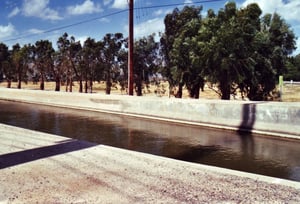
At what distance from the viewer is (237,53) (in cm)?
2225

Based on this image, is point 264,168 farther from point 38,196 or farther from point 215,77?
point 215,77

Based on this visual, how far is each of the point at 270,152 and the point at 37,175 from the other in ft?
26.8

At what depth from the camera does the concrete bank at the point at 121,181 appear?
19.9 feet

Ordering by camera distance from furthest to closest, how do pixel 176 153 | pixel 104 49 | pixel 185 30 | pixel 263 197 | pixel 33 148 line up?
pixel 104 49
pixel 185 30
pixel 176 153
pixel 33 148
pixel 263 197

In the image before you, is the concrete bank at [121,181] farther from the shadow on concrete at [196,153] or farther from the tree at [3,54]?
the tree at [3,54]

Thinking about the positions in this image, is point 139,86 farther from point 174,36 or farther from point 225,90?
point 225,90

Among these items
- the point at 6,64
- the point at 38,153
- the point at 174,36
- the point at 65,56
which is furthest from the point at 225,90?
the point at 6,64

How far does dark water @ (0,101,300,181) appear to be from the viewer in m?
10.6

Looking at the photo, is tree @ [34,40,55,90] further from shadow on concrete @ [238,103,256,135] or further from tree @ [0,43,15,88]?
shadow on concrete @ [238,103,256,135]

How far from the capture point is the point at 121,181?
22.7 feet

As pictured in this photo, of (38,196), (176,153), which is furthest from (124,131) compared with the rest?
(38,196)

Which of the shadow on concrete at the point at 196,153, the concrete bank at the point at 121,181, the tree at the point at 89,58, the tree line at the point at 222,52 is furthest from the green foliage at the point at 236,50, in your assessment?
the concrete bank at the point at 121,181

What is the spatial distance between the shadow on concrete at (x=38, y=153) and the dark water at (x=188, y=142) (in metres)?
2.77

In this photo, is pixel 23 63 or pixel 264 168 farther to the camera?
pixel 23 63
